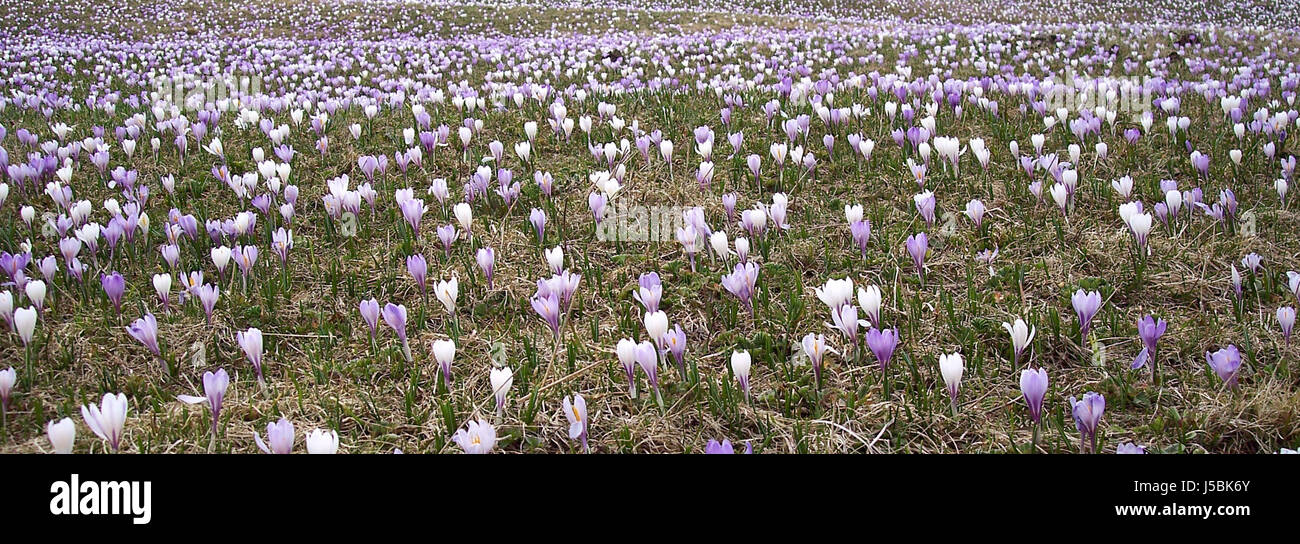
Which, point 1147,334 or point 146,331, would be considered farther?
point 146,331

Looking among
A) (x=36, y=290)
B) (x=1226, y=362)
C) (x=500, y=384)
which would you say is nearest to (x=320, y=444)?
(x=500, y=384)

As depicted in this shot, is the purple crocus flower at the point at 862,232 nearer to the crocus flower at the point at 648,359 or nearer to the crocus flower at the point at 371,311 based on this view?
the crocus flower at the point at 648,359

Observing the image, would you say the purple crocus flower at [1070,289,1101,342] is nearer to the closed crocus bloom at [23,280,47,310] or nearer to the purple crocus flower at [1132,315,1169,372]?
the purple crocus flower at [1132,315,1169,372]

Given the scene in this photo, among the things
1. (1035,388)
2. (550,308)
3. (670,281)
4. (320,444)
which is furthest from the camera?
(670,281)

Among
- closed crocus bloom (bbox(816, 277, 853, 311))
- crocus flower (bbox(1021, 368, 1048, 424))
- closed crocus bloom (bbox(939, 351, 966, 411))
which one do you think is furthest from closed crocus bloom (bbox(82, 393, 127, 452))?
crocus flower (bbox(1021, 368, 1048, 424))

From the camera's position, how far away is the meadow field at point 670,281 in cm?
237

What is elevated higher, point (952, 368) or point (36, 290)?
point (36, 290)

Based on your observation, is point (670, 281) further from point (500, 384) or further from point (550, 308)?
point (500, 384)

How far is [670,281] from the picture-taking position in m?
3.46

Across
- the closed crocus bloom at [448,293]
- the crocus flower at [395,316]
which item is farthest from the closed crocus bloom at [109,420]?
the closed crocus bloom at [448,293]
